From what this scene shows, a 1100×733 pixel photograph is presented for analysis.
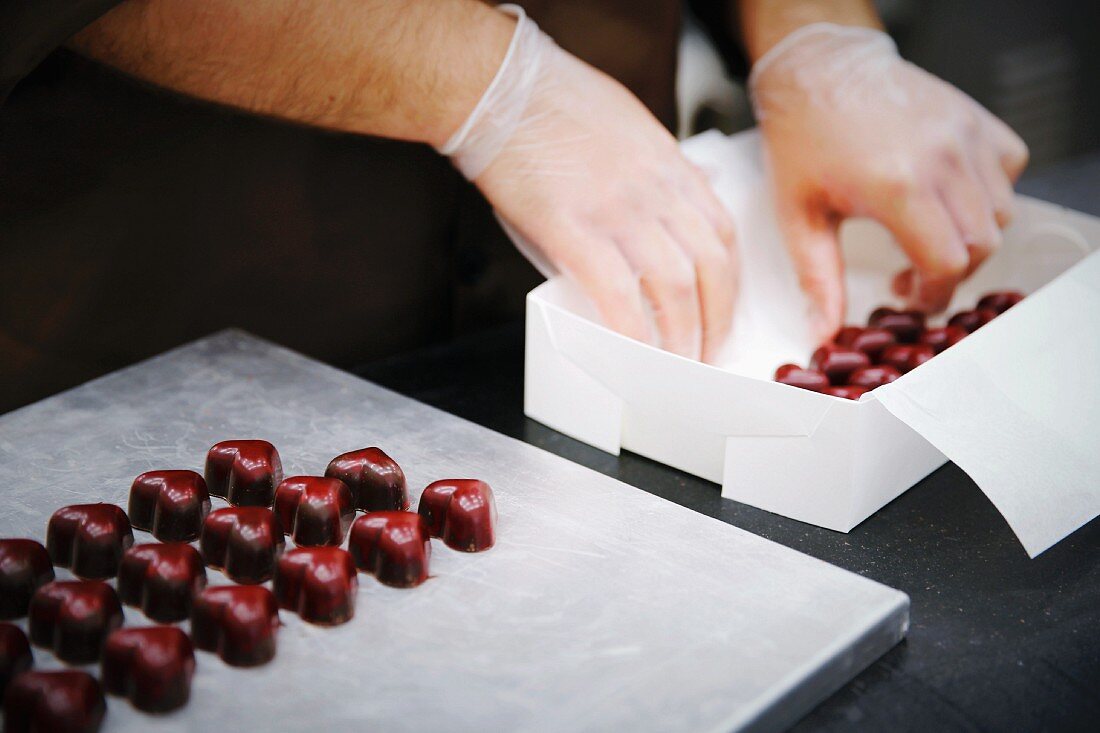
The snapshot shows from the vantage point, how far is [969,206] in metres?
1.42

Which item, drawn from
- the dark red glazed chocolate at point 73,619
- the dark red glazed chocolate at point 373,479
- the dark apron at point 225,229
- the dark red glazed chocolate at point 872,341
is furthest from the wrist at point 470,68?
the dark red glazed chocolate at point 73,619

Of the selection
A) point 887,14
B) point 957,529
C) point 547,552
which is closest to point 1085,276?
point 957,529

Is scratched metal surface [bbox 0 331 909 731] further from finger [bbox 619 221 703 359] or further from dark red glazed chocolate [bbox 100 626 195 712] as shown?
finger [bbox 619 221 703 359]

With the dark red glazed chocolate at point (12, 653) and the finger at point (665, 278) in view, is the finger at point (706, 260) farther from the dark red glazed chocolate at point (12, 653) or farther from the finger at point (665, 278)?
the dark red glazed chocolate at point (12, 653)

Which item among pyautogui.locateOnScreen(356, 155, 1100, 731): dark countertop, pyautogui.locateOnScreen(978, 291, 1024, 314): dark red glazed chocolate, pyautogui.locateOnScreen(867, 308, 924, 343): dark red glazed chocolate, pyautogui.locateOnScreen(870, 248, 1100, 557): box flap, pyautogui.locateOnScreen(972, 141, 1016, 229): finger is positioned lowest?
pyautogui.locateOnScreen(356, 155, 1100, 731): dark countertop

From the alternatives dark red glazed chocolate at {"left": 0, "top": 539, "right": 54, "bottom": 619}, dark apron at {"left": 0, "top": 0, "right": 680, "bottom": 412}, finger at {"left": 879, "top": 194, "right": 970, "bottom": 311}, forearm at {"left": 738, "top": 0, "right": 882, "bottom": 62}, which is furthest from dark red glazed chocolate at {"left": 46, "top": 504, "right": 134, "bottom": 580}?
forearm at {"left": 738, "top": 0, "right": 882, "bottom": 62}

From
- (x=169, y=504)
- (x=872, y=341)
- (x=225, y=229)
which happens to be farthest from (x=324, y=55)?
(x=872, y=341)

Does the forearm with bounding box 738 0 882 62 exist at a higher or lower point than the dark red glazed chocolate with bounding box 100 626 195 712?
higher

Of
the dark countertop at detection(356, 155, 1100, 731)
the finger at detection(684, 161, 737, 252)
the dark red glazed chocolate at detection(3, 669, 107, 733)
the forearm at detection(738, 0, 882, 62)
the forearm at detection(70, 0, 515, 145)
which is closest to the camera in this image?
the dark red glazed chocolate at detection(3, 669, 107, 733)

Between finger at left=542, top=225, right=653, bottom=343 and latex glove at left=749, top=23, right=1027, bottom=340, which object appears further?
latex glove at left=749, top=23, right=1027, bottom=340

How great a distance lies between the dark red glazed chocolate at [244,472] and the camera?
0.98 metres

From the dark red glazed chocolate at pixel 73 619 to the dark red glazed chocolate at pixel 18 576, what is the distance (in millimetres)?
30

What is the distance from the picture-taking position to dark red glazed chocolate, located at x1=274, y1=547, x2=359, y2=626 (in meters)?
0.83

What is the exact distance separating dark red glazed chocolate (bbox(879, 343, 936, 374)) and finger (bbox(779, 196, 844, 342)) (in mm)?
119
